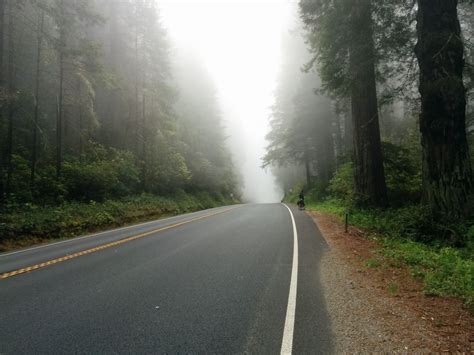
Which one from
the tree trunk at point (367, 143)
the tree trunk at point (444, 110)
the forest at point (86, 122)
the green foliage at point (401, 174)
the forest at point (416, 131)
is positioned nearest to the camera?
the forest at point (416, 131)

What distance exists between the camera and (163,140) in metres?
27.2

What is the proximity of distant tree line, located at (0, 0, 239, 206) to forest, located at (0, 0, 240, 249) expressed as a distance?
0.07m

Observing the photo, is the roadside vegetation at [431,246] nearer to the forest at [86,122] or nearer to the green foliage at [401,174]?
the green foliage at [401,174]

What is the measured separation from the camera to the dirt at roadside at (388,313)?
11.6 feet

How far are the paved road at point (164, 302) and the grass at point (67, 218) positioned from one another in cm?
335

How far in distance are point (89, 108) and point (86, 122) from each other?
203 cm

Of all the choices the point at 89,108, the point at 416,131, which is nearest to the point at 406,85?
the point at 416,131

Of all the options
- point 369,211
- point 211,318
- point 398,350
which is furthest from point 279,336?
point 369,211

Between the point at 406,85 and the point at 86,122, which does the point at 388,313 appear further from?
the point at 86,122

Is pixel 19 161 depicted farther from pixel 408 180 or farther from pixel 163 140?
pixel 408 180

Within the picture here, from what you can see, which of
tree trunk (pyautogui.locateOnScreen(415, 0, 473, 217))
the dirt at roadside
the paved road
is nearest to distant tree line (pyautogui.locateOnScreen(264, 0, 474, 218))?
tree trunk (pyautogui.locateOnScreen(415, 0, 473, 217))

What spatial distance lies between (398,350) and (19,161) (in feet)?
56.3

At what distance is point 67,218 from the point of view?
A: 1318 centimetres

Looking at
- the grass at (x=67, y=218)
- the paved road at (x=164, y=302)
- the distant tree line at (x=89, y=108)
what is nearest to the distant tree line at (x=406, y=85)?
the paved road at (x=164, y=302)
